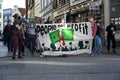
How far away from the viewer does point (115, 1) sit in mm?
28047

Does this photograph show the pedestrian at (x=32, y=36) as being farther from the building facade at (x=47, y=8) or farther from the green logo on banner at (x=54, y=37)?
the building facade at (x=47, y=8)

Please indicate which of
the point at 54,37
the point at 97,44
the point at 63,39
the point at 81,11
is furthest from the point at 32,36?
the point at 81,11

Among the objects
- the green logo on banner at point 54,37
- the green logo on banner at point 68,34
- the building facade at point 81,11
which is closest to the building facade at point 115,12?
the building facade at point 81,11

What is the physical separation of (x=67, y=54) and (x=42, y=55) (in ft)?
3.49

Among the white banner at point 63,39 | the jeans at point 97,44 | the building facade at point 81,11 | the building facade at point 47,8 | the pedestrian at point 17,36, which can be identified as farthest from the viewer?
the building facade at point 47,8

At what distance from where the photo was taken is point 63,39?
60.8 feet

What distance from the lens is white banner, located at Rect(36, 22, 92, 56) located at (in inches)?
727

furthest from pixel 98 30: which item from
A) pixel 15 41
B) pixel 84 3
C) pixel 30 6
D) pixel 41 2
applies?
pixel 30 6

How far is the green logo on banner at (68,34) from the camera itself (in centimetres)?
1856

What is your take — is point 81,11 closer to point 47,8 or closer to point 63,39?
point 63,39

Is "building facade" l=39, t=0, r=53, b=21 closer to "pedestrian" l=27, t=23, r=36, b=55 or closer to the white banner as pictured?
"pedestrian" l=27, t=23, r=36, b=55

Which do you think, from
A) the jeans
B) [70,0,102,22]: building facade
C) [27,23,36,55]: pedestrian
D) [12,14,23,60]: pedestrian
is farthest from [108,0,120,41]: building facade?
[12,14,23,60]: pedestrian

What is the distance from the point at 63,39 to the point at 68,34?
1.04 feet

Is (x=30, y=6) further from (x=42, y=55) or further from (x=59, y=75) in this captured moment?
(x=59, y=75)
